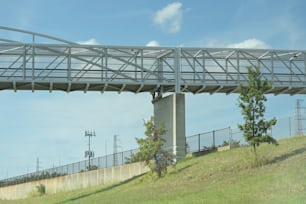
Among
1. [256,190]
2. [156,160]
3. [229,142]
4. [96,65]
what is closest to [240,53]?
[229,142]

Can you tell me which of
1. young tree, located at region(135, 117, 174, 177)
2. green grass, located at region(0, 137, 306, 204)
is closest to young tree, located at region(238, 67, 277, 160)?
green grass, located at region(0, 137, 306, 204)

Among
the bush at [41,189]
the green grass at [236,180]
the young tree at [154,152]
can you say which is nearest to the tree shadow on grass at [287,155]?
the green grass at [236,180]

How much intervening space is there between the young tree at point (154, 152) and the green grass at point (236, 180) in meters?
0.76

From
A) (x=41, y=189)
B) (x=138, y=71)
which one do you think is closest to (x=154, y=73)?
(x=138, y=71)

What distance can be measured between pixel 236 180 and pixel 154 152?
12.6 meters

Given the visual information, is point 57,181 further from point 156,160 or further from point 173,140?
point 156,160

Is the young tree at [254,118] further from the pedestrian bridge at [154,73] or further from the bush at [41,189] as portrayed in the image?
the bush at [41,189]

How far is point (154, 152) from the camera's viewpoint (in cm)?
4097

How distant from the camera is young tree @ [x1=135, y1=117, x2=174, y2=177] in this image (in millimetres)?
40656

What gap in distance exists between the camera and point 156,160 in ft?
135

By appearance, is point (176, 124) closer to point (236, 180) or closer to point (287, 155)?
point (287, 155)

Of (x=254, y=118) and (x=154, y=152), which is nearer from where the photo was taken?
(x=254, y=118)

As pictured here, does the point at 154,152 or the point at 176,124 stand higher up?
the point at 176,124

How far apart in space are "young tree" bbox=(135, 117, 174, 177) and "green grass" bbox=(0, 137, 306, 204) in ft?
2.50
